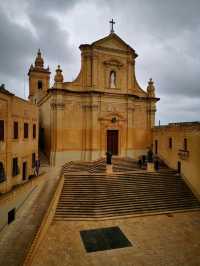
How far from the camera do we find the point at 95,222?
1259 centimetres

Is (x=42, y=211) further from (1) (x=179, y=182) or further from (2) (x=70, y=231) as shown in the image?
(1) (x=179, y=182)

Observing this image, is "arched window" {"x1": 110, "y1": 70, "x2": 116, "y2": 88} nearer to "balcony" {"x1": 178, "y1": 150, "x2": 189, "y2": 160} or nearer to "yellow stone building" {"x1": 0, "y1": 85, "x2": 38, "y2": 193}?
"yellow stone building" {"x1": 0, "y1": 85, "x2": 38, "y2": 193}

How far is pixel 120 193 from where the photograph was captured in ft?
50.1

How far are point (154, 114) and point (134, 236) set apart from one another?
650 inches

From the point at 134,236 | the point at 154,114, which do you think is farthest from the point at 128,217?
the point at 154,114

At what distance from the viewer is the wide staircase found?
13664mm

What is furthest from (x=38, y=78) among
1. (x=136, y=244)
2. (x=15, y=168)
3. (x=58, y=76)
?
(x=136, y=244)

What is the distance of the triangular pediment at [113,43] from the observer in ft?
70.8

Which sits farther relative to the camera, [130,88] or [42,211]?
[130,88]

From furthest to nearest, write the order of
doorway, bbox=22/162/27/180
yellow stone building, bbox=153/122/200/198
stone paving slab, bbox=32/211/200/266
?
yellow stone building, bbox=153/122/200/198, doorway, bbox=22/162/27/180, stone paving slab, bbox=32/211/200/266

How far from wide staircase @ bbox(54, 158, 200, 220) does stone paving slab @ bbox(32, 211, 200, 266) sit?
947 millimetres

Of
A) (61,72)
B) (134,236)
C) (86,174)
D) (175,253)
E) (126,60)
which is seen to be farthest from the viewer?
(126,60)

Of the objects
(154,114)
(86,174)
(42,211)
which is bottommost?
(42,211)

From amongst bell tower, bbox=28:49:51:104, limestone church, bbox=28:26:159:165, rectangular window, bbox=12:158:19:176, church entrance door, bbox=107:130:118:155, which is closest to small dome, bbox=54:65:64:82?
limestone church, bbox=28:26:159:165
